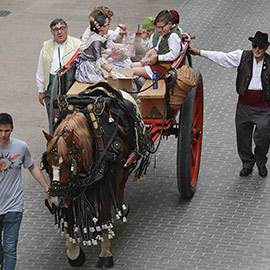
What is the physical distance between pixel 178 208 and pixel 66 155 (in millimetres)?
2631

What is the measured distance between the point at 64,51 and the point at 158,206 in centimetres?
235

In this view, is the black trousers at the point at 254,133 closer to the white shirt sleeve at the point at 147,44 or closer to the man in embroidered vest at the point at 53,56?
the white shirt sleeve at the point at 147,44

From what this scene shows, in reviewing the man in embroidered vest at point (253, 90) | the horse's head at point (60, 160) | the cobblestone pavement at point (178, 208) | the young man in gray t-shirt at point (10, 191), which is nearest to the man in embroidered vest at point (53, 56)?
the cobblestone pavement at point (178, 208)

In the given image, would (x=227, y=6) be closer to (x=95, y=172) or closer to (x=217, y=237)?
(x=217, y=237)

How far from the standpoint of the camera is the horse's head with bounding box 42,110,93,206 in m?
6.47

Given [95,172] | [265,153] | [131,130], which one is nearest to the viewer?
[95,172]

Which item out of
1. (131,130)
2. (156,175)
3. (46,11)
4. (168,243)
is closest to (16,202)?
(131,130)

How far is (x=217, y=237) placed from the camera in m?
8.09

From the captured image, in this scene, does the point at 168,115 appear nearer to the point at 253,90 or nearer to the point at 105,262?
the point at 253,90

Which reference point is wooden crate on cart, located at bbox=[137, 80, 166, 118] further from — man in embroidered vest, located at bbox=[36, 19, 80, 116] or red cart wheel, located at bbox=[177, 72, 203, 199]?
man in embroidered vest, located at bbox=[36, 19, 80, 116]

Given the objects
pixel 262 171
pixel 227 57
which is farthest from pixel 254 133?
pixel 227 57

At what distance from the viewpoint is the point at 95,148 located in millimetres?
6883

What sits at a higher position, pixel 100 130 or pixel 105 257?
pixel 100 130

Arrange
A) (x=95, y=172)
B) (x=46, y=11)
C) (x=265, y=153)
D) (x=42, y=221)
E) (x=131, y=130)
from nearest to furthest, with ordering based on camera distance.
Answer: (x=95, y=172) → (x=131, y=130) → (x=42, y=221) → (x=265, y=153) → (x=46, y=11)
